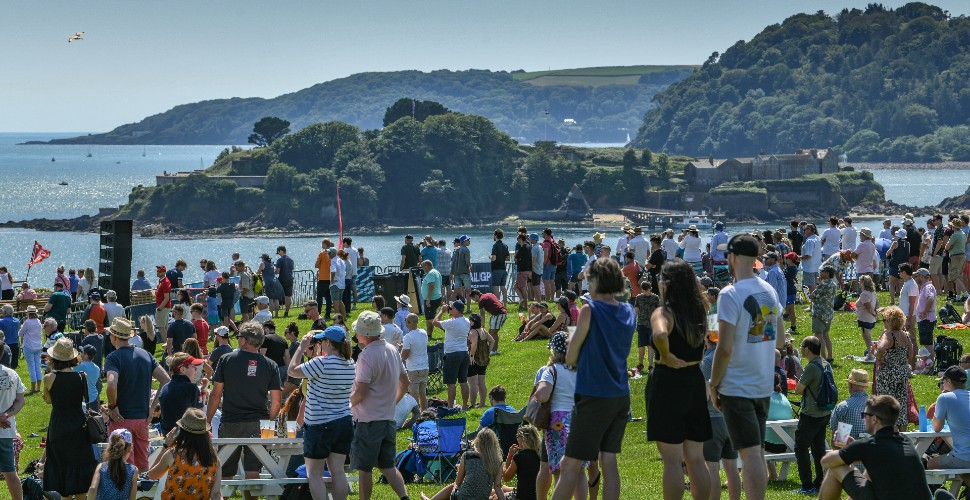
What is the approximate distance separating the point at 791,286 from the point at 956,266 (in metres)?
3.19

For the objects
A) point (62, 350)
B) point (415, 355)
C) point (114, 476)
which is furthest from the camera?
point (415, 355)

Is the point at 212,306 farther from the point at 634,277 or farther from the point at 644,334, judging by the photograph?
the point at 644,334

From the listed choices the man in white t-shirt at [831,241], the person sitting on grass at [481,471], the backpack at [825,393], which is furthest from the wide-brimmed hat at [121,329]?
the man in white t-shirt at [831,241]

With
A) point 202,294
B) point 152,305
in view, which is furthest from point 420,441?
point 152,305

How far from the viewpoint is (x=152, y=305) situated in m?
22.3

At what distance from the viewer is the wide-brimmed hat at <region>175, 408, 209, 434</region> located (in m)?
7.35

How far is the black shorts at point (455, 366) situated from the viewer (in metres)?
13.8

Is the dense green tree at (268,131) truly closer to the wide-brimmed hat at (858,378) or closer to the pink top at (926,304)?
the pink top at (926,304)

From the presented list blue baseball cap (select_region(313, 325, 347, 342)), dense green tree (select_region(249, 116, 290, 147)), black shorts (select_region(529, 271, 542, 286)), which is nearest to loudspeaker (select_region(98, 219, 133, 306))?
black shorts (select_region(529, 271, 542, 286))

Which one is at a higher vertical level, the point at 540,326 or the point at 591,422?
the point at 591,422

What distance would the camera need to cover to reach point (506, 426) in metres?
10.2

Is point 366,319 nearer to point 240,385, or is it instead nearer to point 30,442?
point 240,385

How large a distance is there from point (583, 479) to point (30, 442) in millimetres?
9762

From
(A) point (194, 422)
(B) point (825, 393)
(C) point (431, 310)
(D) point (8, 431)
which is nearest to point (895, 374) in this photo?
(B) point (825, 393)
